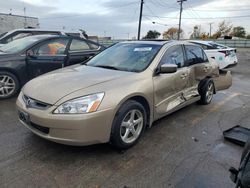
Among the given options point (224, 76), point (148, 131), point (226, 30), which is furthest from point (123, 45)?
point (226, 30)

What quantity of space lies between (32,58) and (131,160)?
3771mm

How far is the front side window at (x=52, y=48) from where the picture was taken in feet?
18.4

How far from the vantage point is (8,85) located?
5281mm

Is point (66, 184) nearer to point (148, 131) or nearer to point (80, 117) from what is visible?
point (80, 117)

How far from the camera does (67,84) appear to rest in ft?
9.83

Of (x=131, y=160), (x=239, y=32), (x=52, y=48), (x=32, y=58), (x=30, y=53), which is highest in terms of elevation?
(x=239, y=32)

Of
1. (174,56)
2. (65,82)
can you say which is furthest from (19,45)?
(174,56)

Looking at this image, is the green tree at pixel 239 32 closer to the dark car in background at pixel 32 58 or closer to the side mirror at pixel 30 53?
the dark car in background at pixel 32 58

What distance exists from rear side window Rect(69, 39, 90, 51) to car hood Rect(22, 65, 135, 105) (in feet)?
8.95

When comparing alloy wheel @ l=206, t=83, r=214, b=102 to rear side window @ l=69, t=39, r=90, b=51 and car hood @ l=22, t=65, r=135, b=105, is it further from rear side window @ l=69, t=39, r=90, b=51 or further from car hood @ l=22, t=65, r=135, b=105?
rear side window @ l=69, t=39, r=90, b=51

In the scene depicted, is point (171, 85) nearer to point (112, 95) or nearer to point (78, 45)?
point (112, 95)

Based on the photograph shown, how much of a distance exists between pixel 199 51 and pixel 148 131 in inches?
95.6

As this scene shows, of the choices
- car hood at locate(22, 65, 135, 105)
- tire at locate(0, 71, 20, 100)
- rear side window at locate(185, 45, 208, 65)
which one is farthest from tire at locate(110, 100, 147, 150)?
tire at locate(0, 71, 20, 100)

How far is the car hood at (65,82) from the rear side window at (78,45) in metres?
2.73
